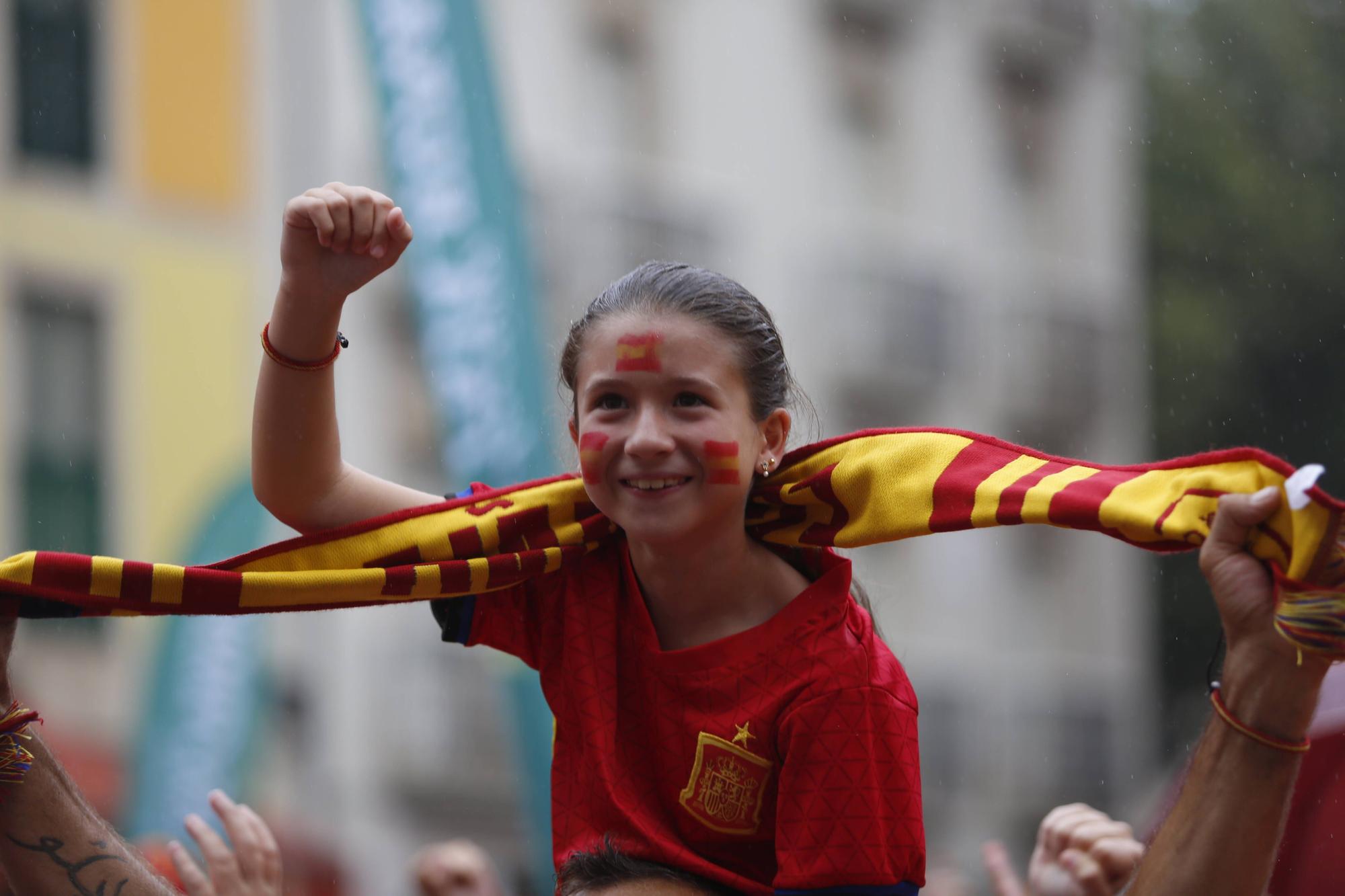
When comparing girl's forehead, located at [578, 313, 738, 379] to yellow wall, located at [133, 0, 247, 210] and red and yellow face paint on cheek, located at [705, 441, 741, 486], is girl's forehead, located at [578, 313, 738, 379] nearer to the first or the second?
red and yellow face paint on cheek, located at [705, 441, 741, 486]

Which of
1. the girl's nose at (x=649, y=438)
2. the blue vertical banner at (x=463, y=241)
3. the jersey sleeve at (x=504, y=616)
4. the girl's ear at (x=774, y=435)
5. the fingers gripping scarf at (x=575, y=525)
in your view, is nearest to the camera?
the fingers gripping scarf at (x=575, y=525)

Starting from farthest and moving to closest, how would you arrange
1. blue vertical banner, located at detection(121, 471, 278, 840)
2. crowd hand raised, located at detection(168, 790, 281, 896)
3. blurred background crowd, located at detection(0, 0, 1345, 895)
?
blurred background crowd, located at detection(0, 0, 1345, 895)
blue vertical banner, located at detection(121, 471, 278, 840)
crowd hand raised, located at detection(168, 790, 281, 896)

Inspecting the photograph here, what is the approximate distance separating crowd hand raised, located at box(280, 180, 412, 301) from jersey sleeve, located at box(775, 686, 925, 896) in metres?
0.97

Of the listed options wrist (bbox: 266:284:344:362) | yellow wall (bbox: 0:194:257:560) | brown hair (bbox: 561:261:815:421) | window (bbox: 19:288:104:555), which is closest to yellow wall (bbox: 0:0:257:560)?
yellow wall (bbox: 0:194:257:560)

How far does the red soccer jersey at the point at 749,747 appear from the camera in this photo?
8.57 ft

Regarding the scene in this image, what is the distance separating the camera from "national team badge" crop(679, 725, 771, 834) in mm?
2699

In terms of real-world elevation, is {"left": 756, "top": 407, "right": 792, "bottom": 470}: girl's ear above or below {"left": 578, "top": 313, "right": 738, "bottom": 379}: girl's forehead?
below

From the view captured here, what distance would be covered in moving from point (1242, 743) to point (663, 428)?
96 centimetres

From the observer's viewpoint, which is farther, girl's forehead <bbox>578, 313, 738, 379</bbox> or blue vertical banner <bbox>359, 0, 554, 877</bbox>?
blue vertical banner <bbox>359, 0, 554, 877</bbox>

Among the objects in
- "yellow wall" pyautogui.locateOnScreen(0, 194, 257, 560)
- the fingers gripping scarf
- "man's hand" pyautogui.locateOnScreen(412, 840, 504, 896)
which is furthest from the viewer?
"yellow wall" pyautogui.locateOnScreen(0, 194, 257, 560)

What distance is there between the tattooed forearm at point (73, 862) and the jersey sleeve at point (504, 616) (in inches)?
26.6

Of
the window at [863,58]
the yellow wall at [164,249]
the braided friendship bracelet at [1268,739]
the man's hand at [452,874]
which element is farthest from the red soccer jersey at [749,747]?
the window at [863,58]

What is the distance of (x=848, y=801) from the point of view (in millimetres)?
2600

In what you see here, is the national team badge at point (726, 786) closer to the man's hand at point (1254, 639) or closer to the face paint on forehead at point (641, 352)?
the face paint on forehead at point (641, 352)
